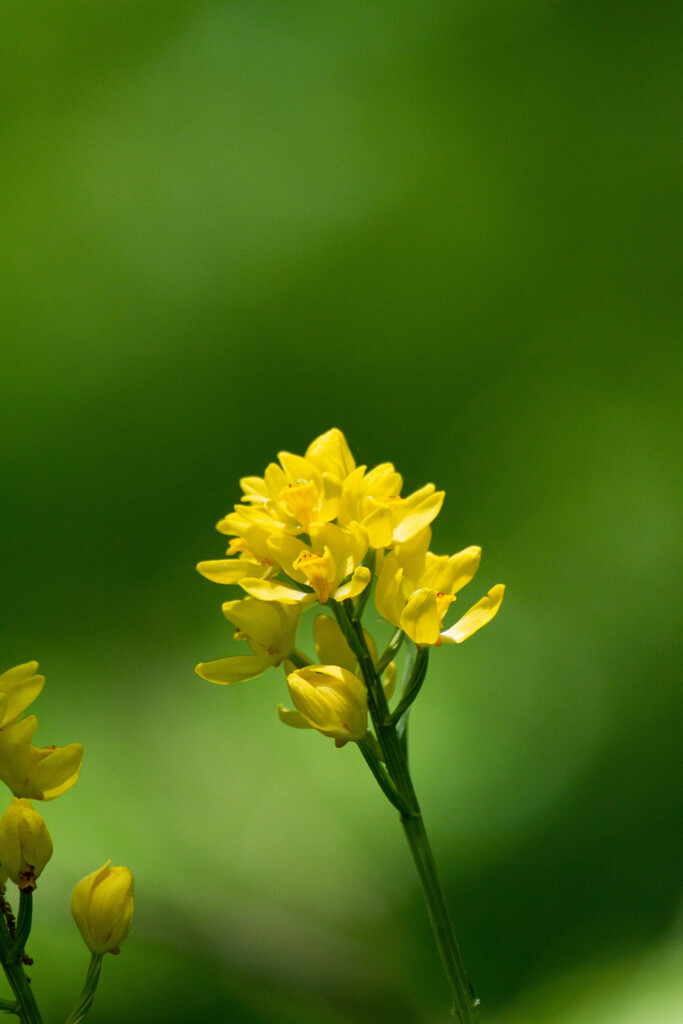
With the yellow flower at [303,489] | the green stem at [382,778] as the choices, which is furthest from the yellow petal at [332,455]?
the green stem at [382,778]

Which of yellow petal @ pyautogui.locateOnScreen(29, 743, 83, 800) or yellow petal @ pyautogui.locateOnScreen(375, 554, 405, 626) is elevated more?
yellow petal @ pyautogui.locateOnScreen(375, 554, 405, 626)

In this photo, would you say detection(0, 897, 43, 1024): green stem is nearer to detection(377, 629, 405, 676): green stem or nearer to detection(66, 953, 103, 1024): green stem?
detection(66, 953, 103, 1024): green stem

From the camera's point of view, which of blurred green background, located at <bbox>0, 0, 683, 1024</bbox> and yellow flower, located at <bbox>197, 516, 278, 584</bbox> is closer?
yellow flower, located at <bbox>197, 516, 278, 584</bbox>

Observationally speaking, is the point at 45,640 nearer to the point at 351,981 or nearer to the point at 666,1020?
the point at 351,981

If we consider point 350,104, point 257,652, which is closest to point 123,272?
point 350,104

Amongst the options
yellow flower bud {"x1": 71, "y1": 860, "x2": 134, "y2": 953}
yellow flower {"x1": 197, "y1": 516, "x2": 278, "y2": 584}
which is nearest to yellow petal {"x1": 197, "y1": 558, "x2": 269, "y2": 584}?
yellow flower {"x1": 197, "y1": 516, "x2": 278, "y2": 584}

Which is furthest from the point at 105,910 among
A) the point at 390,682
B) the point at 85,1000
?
the point at 390,682

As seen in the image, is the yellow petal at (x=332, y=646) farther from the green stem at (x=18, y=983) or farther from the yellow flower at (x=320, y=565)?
the green stem at (x=18, y=983)
